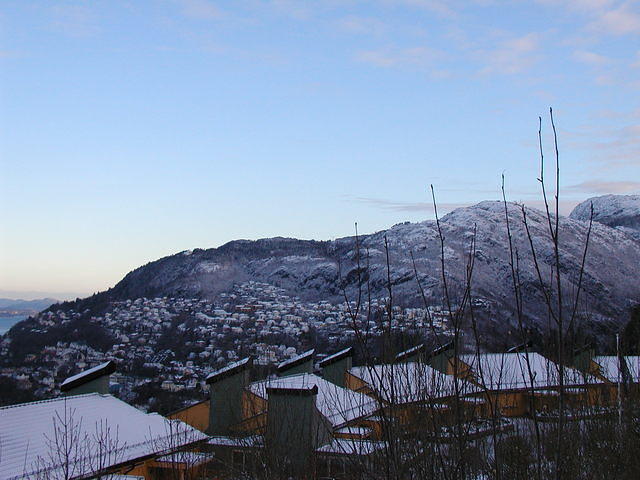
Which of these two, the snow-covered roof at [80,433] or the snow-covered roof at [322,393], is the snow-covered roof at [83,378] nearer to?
the snow-covered roof at [80,433]

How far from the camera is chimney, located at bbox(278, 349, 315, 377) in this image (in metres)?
16.5

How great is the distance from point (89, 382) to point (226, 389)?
9.02 feet

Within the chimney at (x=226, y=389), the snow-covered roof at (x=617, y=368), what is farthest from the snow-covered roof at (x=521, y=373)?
the chimney at (x=226, y=389)

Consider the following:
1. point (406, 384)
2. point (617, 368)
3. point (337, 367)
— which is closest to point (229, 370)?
point (337, 367)

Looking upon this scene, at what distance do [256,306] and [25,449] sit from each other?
77015 millimetres

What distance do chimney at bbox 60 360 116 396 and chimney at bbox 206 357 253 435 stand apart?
210 centimetres

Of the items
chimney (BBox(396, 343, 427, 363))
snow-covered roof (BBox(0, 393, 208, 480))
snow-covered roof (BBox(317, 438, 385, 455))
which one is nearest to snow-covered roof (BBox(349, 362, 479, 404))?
chimney (BBox(396, 343, 427, 363))

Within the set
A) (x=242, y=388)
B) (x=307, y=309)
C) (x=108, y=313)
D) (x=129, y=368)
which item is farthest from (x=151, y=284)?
(x=242, y=388)

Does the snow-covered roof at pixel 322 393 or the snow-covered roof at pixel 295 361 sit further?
the snow-covered roof at pixel 295 361

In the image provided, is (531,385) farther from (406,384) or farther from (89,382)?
(89,382)

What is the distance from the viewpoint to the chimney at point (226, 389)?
13438 mm

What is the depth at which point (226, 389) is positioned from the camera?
44.1 ft

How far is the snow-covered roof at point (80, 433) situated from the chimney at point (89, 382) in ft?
0.82

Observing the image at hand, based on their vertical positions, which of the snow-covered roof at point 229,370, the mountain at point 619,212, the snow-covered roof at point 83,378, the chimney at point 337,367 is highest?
the mountain at point 619,212
